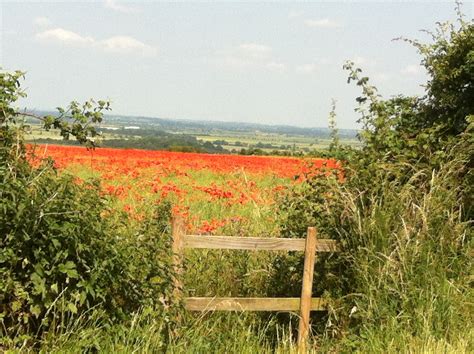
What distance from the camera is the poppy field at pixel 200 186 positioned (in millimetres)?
8102

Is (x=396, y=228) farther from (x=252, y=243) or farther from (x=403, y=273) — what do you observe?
(x=252, y=243)

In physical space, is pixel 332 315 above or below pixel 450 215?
below

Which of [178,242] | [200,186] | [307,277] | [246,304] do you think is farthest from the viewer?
[200,186]

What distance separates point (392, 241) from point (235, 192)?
6317 millimetres

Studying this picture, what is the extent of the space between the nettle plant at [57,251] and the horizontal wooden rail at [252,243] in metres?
0.39

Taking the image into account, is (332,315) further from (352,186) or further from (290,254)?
(352,186)

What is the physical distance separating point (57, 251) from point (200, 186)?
7.57m

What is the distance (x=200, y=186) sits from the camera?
39.8 ft

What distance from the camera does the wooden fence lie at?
5637 millimetres

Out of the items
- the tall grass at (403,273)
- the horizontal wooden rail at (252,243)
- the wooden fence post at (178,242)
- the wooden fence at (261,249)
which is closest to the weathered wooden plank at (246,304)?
the wooden fence at (261,249)

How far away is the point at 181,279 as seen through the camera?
18.4 feet

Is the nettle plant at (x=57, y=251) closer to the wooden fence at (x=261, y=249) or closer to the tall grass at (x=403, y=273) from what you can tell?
the wooden fence at (x=261, y=249)

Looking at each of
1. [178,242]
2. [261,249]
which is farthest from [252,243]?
[178,242]

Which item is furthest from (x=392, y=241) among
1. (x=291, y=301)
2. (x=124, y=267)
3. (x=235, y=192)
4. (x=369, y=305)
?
(x=235, y=192)
